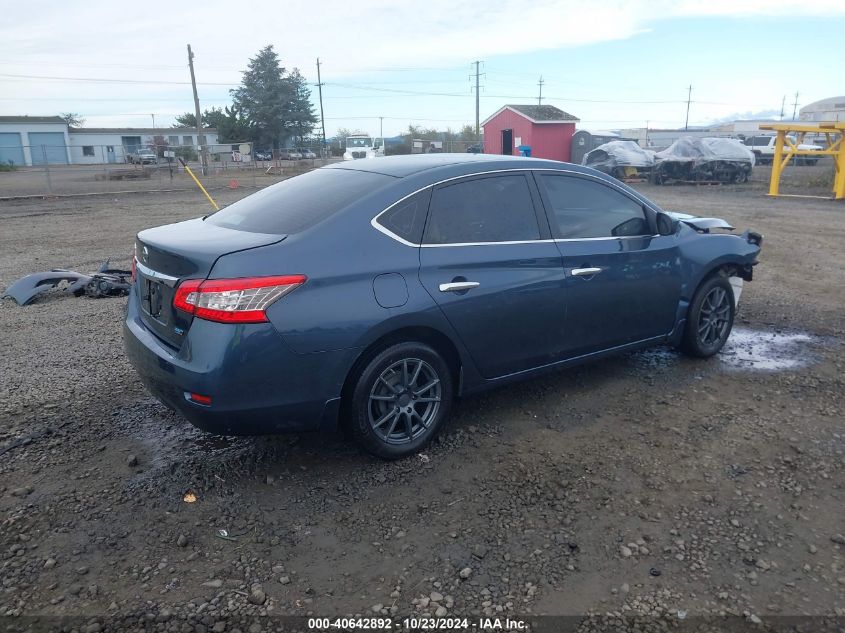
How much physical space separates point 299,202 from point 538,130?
33787mm

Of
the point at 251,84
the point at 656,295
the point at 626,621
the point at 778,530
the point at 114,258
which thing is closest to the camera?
the point at 626,621

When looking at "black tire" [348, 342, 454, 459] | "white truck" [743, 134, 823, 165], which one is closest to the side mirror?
"black tire" [348, 342, 454, 459]

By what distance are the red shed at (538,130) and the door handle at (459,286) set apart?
107 ft

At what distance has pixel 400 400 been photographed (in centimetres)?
377

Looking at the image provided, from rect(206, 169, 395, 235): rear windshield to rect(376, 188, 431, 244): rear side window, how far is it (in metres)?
0.20

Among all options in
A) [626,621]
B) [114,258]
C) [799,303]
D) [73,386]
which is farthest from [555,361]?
[114,258]

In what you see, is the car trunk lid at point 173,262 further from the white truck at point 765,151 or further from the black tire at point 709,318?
the white truck at point 765,151

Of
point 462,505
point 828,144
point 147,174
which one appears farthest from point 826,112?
point 462,505

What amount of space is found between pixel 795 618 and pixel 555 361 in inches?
83.0

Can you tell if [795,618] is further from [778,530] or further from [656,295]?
[656,295]

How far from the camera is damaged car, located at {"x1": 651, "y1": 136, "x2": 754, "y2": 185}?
25734 millimetres

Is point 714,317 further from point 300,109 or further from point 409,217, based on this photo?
point 300,109

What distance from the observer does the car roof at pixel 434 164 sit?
13.6 ft

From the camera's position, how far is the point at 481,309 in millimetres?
3953
